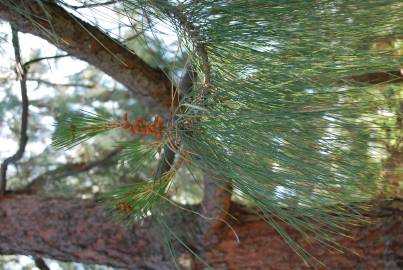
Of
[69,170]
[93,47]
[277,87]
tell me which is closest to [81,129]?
[93,47]

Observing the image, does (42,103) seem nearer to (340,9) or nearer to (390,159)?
(390,159)

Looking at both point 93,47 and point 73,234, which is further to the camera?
point 73,234

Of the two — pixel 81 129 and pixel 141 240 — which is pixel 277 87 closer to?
pixel 81 129

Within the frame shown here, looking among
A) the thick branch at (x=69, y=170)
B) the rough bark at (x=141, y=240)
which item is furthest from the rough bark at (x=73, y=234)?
the thick branch at (x=69, y=170)

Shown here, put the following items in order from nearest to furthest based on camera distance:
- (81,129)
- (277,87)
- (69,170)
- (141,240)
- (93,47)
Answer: (277,87) → (81,129) → (93,47) → (141,240) → (69,170)

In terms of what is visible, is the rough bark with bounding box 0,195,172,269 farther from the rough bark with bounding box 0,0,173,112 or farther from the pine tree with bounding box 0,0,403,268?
the pine tree with bounding box 0,0,403,268

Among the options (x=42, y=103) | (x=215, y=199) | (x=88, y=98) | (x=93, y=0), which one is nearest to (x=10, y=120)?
(x=42, y=103)

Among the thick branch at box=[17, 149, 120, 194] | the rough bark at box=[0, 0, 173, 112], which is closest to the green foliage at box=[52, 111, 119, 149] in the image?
the rough bark at box=[0, 0, 173, 112]
